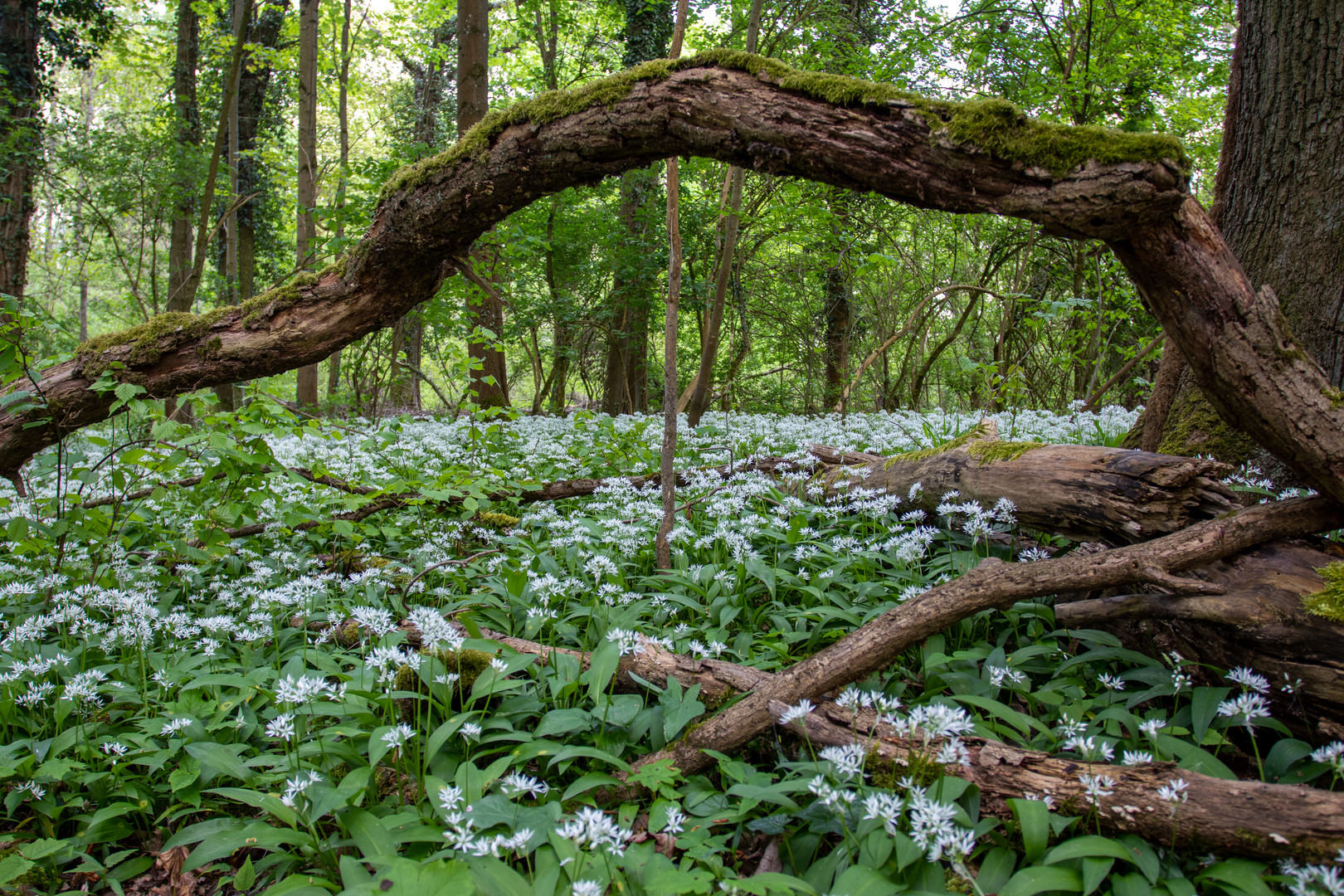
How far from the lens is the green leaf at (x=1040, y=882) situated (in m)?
1.60

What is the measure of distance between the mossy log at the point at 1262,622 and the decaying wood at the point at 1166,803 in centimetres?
61

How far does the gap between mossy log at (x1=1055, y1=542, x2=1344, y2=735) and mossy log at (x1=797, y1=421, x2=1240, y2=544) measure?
1.34 ft

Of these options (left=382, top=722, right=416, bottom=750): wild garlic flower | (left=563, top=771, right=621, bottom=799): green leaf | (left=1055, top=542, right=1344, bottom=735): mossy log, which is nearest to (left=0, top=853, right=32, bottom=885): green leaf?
(left=382, top=722, right=416, bottom=750): wild garlic flower

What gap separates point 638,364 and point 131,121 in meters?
10.0

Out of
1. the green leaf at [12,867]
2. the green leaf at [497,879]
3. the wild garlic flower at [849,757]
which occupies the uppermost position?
the wild garlic flower at [849,757]

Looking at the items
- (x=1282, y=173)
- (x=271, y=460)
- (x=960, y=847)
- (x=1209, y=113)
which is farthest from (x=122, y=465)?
(x=1209, y=113)

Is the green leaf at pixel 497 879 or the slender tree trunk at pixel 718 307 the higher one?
the slender tree trunk at pixel 718 307

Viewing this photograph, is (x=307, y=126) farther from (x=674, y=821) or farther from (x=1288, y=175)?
(x=674, y=821)

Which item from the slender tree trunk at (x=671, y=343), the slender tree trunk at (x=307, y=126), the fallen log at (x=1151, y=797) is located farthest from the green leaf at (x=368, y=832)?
the slender tree trunk at (x=307, y=126)

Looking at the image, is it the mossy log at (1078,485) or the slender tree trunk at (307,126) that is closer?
the mossy log at (1078,485)

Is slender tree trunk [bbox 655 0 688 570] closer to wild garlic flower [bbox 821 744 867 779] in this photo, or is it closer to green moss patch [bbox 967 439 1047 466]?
green moss patch [bbox 967 439 1047 466]

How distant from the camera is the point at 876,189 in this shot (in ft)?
8.91

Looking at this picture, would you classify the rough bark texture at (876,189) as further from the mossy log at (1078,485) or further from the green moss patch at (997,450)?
the green moss patch at (997,450)

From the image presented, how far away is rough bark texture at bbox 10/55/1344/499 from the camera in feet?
7.80
